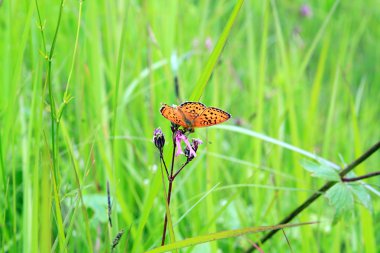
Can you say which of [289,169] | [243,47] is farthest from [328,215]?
[243,47]

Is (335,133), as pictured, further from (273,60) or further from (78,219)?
(78,219)

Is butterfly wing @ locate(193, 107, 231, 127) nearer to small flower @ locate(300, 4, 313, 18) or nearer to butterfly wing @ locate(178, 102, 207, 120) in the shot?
butterfly wing @ locate(178, 102, 207, 120)

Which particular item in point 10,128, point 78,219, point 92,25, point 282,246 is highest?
point 92,25

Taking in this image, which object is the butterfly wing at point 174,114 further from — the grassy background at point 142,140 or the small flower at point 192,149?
the grassy background at point 142,140

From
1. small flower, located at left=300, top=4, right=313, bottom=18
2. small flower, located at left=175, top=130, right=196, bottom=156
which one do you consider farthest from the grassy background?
small flower, located at left=300, top=4, right=313, bottom=18

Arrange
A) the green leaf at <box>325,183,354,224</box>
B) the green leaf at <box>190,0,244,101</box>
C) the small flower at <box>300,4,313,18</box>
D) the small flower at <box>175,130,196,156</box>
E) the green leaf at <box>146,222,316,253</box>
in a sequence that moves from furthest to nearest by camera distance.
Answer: the small flower at <box>300,4,313,18</box>, the green leaf at <box>325,183,354,224</box>, the green leaf at <box>190,0,244,101</box>, the small flower at <box>175,130,196,156</box>, the green leaf at <box>146,222,316,253</box>

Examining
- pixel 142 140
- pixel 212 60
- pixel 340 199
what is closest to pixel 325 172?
pixel 340 199

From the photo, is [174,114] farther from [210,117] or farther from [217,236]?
[217,236]
